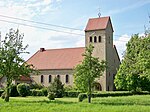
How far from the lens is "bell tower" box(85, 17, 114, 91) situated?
7406 cm

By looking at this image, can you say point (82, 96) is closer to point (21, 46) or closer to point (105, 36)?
point (21, 46)

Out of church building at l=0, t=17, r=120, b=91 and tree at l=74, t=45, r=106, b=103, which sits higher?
church building at l=0, t=17, r=120, b=91

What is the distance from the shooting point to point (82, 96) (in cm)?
4225

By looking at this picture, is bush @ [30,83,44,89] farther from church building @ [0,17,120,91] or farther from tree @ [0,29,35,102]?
tree @ [0,29,35,102]

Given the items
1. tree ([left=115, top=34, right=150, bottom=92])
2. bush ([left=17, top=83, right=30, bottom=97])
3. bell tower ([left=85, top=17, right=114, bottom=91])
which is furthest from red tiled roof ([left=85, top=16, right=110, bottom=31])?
bush ([left=17, top=83, right=30, bottom=97])

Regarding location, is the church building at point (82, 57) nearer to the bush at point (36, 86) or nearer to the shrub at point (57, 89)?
the bush at point (36, 86)

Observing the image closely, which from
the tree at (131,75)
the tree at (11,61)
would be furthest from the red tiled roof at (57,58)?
the tree at (11,61)

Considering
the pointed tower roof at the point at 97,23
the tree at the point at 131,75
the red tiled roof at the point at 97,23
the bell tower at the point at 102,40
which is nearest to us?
the tree at the point at 131,75

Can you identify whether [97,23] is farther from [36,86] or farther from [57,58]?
[36,86]

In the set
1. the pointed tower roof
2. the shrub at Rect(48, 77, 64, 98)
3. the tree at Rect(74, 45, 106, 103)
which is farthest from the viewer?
the pointed tower roof

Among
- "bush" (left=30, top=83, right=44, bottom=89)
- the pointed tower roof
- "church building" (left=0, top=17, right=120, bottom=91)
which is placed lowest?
"bush" (left=30, top=83, right=44, bottom=89)

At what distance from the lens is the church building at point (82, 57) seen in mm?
74500

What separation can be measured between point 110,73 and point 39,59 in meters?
20.8

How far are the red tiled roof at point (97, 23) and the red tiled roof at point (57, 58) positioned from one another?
653 cm
